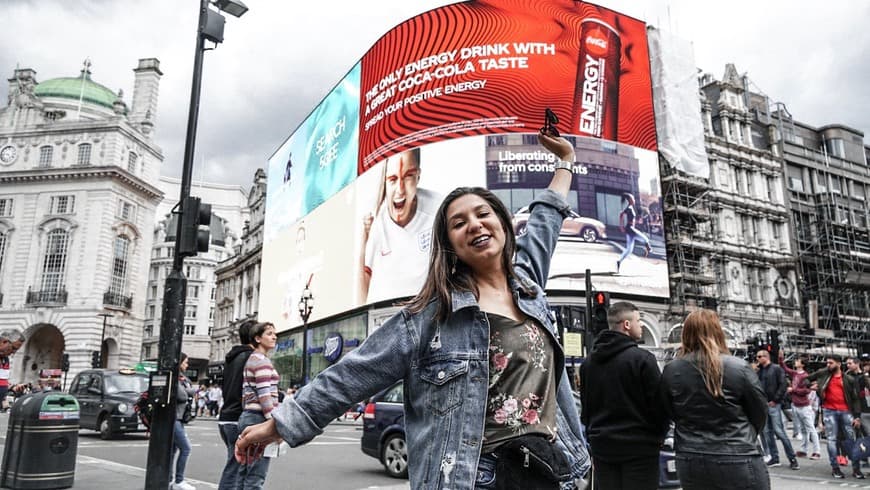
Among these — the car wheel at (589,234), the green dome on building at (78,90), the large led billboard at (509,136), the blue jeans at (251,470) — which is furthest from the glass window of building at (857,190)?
the green dome on building at (78,90)

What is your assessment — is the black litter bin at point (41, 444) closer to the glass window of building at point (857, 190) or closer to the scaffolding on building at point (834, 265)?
the scaffolding on building at point (834, 265)

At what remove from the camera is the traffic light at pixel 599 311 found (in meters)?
11.4

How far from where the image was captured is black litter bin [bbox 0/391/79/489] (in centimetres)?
739

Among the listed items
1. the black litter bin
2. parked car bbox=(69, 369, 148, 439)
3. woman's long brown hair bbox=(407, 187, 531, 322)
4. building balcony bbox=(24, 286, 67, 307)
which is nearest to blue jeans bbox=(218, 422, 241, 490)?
the black litter bin

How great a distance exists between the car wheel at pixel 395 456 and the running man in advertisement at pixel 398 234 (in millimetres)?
23184

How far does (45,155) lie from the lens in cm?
4909

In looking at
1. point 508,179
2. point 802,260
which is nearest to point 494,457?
point 508,179

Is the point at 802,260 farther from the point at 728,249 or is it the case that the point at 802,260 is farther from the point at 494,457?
the point at 494,457

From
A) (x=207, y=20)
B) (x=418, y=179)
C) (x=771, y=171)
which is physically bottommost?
(x=207, y=20)

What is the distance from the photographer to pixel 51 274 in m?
46.8

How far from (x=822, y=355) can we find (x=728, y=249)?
8027mm

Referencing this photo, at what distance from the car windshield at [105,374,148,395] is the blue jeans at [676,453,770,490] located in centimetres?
1561

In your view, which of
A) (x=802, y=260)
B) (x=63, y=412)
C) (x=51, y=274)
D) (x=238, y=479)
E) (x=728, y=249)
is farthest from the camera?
(x=51, y=274)

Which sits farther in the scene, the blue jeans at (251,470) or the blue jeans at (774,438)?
the blue jeans at (774,438)
